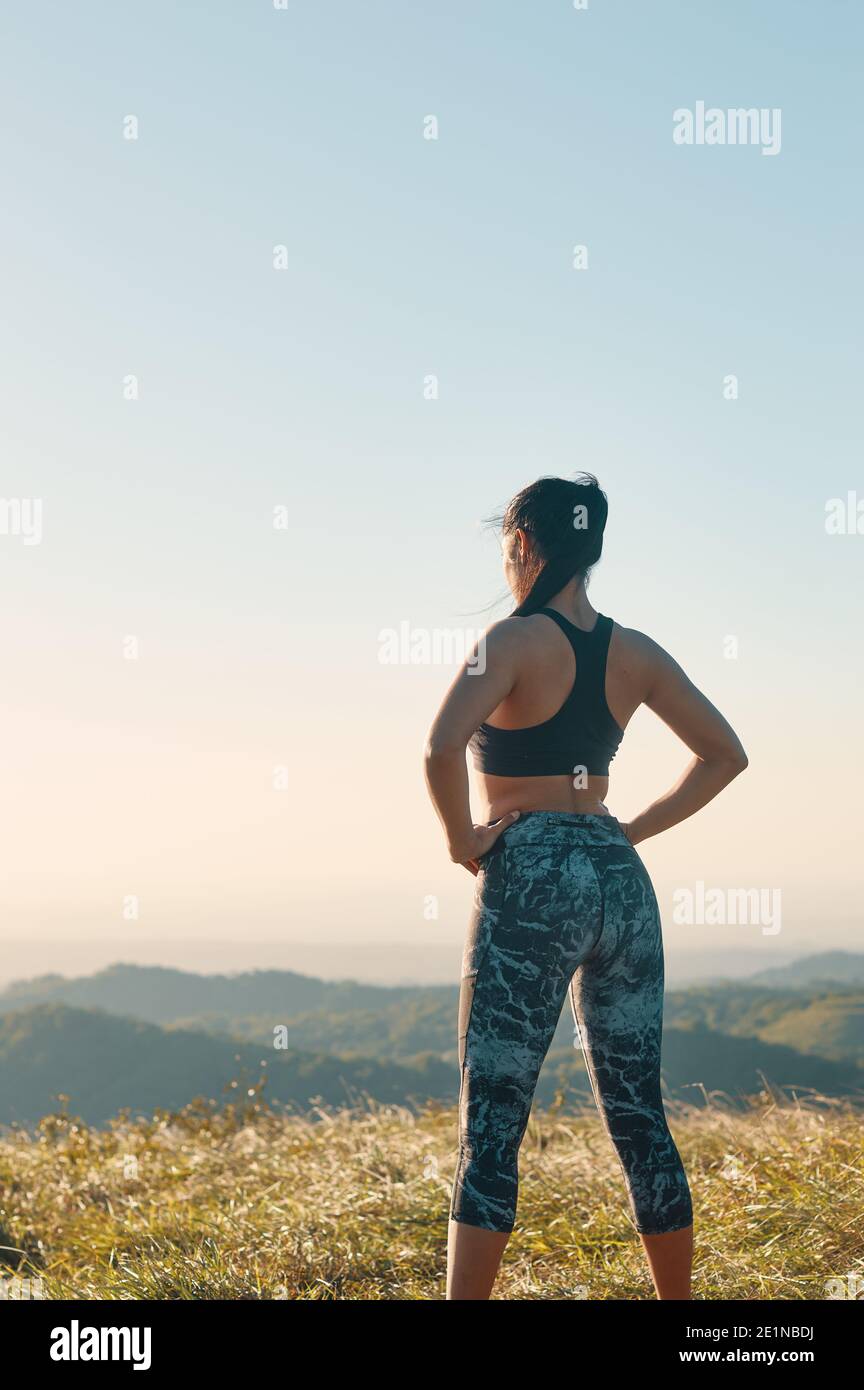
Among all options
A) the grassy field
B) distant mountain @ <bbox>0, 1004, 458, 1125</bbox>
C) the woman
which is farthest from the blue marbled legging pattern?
distant mountain @ <bbox>0, 1004, 458, 1125</bbox>

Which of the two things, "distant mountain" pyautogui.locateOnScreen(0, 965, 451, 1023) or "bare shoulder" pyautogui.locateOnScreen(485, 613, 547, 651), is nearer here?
"bare shoulder" pyautogui.locateOnScreen(485, 613, 547, 651)

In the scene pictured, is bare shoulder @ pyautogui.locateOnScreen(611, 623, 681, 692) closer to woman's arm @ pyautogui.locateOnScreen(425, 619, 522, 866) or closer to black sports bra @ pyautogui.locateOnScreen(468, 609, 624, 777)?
black sports bra @ pyautogui.locateOnScreen(468, 609, 624, 777)

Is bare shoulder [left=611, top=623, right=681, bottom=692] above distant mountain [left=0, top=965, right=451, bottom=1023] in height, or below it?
above

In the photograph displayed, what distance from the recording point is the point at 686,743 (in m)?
3.42

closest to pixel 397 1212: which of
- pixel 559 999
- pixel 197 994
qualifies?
pixel 559 999

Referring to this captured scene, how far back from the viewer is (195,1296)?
13.5ft

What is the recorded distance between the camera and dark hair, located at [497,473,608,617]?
3131 mm

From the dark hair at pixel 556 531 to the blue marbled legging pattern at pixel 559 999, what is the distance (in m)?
0.65

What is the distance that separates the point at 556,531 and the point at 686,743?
0.79 metres

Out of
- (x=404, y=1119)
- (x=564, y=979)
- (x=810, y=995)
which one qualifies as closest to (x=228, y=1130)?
(x=404, y=1119)

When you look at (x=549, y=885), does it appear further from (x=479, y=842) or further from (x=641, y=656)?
(x=641, y=656)

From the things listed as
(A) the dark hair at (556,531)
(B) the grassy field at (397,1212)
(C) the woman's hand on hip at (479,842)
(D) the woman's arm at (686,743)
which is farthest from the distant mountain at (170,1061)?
(A) the dark hair at (556,531)
